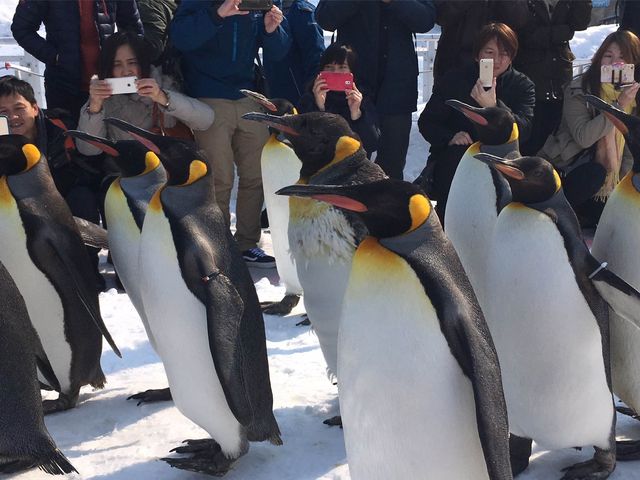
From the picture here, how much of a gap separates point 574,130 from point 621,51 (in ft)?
1.62

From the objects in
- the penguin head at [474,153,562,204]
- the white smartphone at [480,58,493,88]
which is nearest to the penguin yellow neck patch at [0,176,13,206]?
the penguin head at [474,153,562,204]

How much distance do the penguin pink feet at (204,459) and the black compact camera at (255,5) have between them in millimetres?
2226

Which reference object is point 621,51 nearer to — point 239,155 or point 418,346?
point 239,155

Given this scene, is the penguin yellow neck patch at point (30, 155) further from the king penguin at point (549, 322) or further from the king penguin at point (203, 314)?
the king penguin at point (549, 322)

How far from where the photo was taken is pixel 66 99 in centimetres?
421

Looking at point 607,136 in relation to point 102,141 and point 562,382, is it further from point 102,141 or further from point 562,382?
point 102,141

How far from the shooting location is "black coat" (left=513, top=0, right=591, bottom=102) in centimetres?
461

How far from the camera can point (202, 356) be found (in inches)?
86.9

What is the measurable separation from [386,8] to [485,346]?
10.0 ft

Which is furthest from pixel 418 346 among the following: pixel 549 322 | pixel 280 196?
pixel 280 196

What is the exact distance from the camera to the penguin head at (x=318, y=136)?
8.00 ft

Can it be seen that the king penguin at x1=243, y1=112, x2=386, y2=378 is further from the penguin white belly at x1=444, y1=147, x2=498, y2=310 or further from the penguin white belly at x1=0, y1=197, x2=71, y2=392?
the penguin white belly at x1=0, y1=197, x2=71, y2=392

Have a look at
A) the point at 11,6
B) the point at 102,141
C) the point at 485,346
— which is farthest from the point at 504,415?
the point at 11,6

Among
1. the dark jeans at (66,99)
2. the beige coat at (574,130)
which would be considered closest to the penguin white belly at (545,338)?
the beige coat at (574,130)
